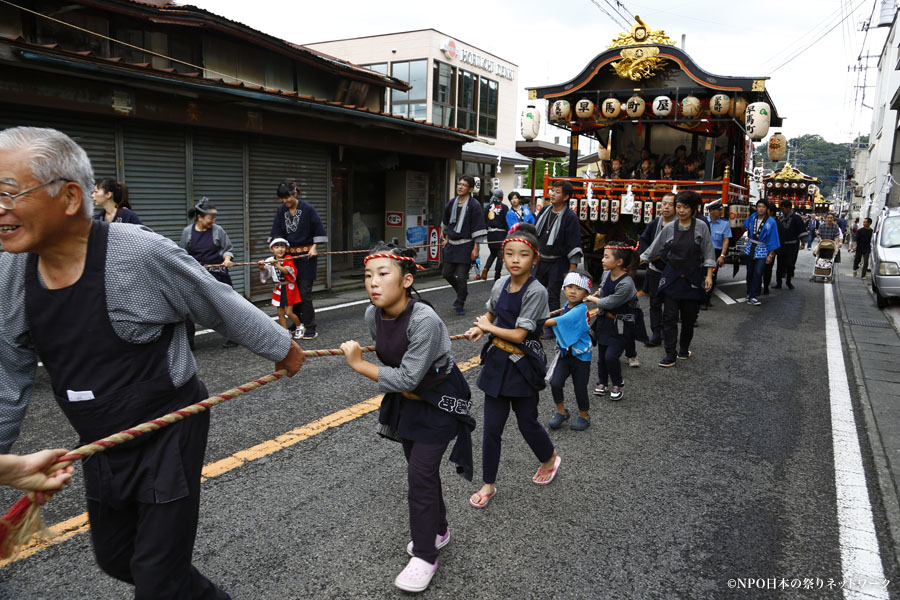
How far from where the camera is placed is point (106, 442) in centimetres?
182

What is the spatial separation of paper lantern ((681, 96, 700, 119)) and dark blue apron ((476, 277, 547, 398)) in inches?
361

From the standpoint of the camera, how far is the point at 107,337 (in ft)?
5.97

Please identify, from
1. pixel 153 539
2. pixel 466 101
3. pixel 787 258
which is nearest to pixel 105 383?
pixel 153 539

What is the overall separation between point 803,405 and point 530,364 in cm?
334

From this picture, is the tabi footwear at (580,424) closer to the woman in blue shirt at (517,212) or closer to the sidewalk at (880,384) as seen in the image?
the sidewalk at (880,384)

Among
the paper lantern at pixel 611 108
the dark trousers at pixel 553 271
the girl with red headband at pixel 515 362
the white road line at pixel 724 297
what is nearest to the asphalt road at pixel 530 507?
the girl with red headband at pixel 515 362

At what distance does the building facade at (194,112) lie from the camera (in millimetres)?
7137

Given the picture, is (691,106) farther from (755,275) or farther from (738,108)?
(755,275)

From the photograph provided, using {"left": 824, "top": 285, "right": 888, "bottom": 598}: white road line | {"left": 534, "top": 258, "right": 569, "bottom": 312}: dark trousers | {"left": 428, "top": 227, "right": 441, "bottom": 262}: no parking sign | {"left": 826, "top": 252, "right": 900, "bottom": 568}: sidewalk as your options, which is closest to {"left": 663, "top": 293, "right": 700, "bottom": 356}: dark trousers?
{"left": 534, "top": 258, "right": 569, "bottom": 312}: dark trousers

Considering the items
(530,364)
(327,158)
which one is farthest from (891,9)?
(530,364)

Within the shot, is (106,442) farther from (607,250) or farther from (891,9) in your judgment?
(891,9)

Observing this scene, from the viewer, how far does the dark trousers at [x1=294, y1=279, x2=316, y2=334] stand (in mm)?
7402

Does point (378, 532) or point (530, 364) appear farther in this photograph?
point (530, 364)

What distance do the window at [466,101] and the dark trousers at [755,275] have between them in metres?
20.3
